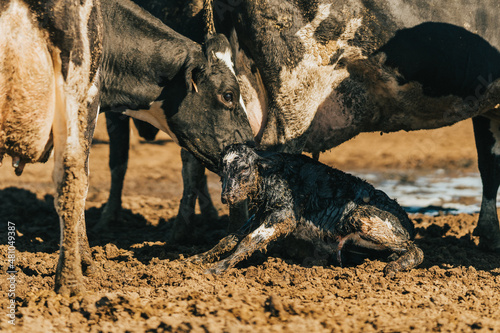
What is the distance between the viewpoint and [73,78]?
4133mm

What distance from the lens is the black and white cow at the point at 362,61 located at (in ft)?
18.0

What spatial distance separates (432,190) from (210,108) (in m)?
4.82

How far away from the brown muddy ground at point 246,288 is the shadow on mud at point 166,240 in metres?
0.01

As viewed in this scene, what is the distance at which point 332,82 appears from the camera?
225 inches

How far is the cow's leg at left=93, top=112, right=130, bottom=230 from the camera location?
7.00 m

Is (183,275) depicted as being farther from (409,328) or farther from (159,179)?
(159,179)

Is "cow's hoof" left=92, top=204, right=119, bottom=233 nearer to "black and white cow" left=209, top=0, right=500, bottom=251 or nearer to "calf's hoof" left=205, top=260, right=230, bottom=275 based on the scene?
"black and white cow" left=209, top=0, right=500, bottom=251

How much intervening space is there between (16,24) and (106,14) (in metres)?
1.27

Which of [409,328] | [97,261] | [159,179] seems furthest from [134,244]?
[159,179]

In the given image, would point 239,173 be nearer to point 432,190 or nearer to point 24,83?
point 24,83

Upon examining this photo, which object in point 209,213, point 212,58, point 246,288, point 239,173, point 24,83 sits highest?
point 212,58

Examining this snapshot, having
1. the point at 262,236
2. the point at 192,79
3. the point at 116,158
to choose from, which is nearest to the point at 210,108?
the point at 192,79

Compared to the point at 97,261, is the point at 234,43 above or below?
above

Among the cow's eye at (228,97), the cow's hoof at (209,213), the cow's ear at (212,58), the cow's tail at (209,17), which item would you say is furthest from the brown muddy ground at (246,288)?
the cow's tail at (209,17)
